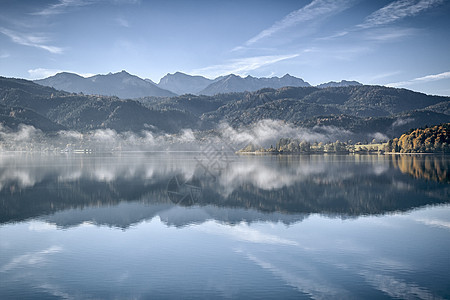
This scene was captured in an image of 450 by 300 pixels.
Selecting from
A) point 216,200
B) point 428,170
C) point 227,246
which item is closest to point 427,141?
point 428,170

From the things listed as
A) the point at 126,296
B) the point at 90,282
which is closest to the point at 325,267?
the point at 126,296

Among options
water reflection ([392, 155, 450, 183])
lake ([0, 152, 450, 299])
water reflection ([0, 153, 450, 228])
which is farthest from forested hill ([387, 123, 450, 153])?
lake ([0, 152, 450, 299])

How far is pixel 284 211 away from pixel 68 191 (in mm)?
36035

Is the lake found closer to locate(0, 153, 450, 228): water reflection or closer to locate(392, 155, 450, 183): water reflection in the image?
locate(0, 153, 450, 228): water reflection

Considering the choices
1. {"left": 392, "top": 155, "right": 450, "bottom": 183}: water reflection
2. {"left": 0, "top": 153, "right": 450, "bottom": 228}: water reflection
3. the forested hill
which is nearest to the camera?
{"left": 0, "top": 153, "right": 450, "bottom": 228}: water reflection

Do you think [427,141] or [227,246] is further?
[427,141]

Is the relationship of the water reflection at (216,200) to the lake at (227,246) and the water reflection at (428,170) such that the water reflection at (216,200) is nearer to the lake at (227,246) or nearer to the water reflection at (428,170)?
the lake at (227,246)

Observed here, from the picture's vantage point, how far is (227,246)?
26.8 metres

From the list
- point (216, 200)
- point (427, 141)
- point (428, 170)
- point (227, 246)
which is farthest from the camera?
point (427, 141)

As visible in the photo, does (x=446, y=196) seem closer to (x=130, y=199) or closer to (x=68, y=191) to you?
(x=130, y=199)

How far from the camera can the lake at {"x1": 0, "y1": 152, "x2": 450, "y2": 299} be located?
18.7 meters

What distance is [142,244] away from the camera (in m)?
27.6

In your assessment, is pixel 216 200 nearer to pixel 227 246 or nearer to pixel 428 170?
pixel 227 246

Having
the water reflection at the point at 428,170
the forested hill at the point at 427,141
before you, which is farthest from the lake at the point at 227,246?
the forested hill at the point at 427,141
